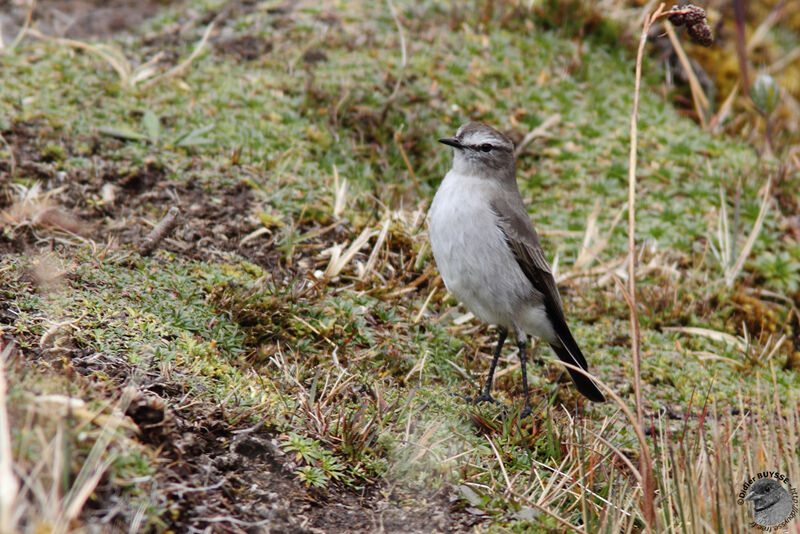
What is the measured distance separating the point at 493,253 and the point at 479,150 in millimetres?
789

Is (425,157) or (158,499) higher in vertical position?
(425,157)

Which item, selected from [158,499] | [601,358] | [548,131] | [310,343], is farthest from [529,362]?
[158,499]

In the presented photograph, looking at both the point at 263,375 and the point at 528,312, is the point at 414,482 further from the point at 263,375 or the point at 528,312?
the point at 528,312

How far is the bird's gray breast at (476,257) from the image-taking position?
4.84 meters

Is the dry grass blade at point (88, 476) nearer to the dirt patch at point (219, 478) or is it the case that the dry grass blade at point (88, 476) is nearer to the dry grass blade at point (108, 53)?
the dirt patch at point (219, 478)

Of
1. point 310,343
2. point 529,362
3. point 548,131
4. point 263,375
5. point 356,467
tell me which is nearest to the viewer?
point 356,467

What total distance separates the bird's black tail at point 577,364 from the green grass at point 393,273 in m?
0.16

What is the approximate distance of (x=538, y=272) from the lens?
5.15 m

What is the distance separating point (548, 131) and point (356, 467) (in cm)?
475

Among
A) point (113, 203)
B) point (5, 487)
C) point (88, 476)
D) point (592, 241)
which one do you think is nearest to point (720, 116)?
point (592, 241)

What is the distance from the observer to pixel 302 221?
5.87 m

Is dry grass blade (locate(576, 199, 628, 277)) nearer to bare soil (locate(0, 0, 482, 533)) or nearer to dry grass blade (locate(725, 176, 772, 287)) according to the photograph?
dry grass blade (locate(725, 176, 772, 287))

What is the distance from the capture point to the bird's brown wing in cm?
502

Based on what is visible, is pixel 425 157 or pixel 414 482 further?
pixel 425 157
